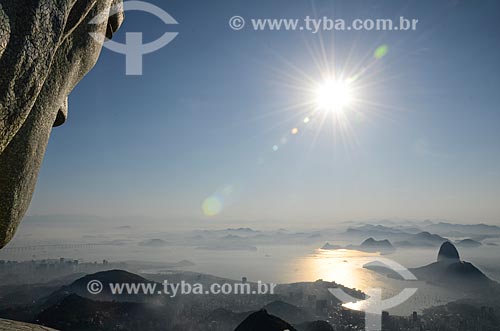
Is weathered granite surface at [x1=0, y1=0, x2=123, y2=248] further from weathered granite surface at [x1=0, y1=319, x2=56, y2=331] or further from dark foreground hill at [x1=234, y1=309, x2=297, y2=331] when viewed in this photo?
dark foreground hill at [x1=234, y1=309, x2=297, y2=331]

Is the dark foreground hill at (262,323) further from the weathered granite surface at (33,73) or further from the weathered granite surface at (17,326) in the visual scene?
the weathered granite surface at (33,73)

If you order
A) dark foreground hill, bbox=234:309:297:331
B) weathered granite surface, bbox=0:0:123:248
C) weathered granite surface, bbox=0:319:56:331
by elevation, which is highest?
weathered granite surface, bbox=0:0:123:248

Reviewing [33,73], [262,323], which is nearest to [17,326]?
[33,73]

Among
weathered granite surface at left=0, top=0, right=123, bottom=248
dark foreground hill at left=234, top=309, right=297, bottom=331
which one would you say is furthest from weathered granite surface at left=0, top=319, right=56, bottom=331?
dark foreground hill at left=234, top=309, right=297, bottom=331

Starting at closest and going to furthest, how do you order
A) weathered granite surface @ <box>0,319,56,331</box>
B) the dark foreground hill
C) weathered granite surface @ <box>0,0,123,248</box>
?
weathered granite surface @ <box>0,0,123,248</box> < weathered granite surface @ <box>0,319,56,331</box> < the dark foreground hill

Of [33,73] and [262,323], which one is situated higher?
[33,73]

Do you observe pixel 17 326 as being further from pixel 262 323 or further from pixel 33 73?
pixel 262 323

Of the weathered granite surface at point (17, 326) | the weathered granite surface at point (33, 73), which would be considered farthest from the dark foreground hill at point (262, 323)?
the weathered granite surface at point (33, 73)

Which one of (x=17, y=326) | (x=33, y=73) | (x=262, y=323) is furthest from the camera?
(x=262, y=323)

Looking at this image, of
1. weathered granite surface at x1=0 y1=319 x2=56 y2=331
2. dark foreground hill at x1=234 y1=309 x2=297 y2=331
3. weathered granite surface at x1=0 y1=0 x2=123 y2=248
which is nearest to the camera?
weathered granite surface at x1=0 y1=0 x2=123 y2=248

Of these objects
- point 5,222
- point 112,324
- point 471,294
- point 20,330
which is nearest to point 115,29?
point 5,222
